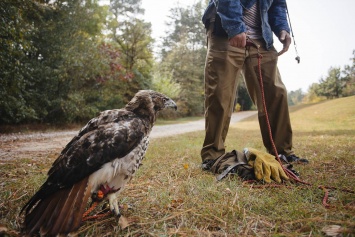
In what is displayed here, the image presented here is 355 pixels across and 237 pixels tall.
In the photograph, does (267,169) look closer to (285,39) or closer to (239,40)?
(239,40)

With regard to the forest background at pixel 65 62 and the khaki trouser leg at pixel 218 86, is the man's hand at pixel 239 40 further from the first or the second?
the forest background at pixel 65 62

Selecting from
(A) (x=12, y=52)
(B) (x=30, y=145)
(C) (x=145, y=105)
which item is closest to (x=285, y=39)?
(C) (x=145, y=105)

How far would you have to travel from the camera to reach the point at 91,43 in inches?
475

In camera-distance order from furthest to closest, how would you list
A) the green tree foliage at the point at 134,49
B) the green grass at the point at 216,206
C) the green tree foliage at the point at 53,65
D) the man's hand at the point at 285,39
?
the green tree foliage at the point at 134,49
the green tree foliage at the point at 53,65
the man's hand at the point at 285,39
the green grass at the point at 216,206

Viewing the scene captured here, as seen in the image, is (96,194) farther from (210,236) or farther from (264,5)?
(264,5)

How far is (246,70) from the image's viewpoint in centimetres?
295

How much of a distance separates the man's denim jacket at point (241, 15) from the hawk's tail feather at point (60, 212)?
208 cm

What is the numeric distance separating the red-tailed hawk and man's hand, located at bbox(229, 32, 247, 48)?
1.52m

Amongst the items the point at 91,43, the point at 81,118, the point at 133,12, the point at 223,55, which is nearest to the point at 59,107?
the point at 81,118

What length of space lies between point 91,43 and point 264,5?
11031mm

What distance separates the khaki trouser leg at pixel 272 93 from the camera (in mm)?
2857

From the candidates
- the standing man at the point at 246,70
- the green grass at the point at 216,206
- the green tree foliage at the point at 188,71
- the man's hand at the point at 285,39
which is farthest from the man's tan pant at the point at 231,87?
the green tree foliage at the point at 188,71

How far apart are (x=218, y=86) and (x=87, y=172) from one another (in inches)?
73.5

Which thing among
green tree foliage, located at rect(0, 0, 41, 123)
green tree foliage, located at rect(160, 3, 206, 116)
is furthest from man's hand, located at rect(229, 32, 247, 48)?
green tree foliage, located at rect(160, 3, 206, 116)
